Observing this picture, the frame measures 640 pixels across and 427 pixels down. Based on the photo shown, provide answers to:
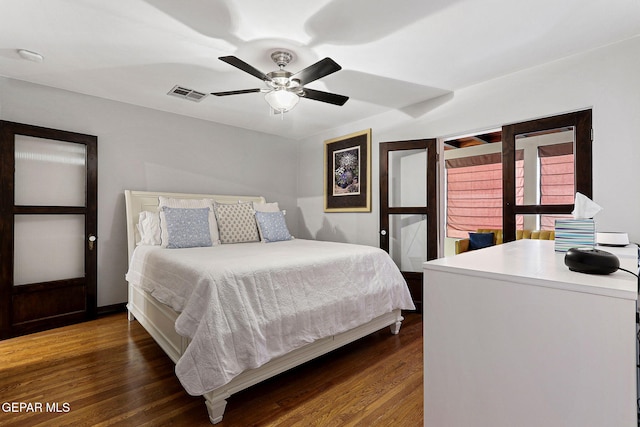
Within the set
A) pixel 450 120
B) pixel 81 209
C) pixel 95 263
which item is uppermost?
pixel 450 120

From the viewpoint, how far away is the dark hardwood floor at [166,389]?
1639 millimetres

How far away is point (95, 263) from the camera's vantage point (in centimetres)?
321

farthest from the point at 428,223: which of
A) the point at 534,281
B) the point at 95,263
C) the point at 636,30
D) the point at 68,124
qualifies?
the point at 68,124

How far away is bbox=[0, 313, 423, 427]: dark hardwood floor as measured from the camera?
1639 mm

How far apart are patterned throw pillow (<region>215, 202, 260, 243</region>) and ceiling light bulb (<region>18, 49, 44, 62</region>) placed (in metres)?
1.93

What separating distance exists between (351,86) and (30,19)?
246cm

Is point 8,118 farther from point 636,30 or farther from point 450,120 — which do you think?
point 636,30

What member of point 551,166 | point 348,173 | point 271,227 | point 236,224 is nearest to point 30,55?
point 236,224

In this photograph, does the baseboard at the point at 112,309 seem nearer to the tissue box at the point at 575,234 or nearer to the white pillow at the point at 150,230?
the white pillow at the point at 150,230

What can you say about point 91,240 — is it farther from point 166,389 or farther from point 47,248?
point 166,389

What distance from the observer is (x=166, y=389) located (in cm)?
189

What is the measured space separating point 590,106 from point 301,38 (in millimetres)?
2307

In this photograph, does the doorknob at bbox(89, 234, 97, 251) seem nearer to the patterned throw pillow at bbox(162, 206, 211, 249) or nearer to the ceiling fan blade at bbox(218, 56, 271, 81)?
the patterned throw pillow at bbox(162, 206, 211, 249)

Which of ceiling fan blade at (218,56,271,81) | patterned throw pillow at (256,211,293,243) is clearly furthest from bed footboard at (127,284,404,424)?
ceiling fan blade at (218,56,271,81)
